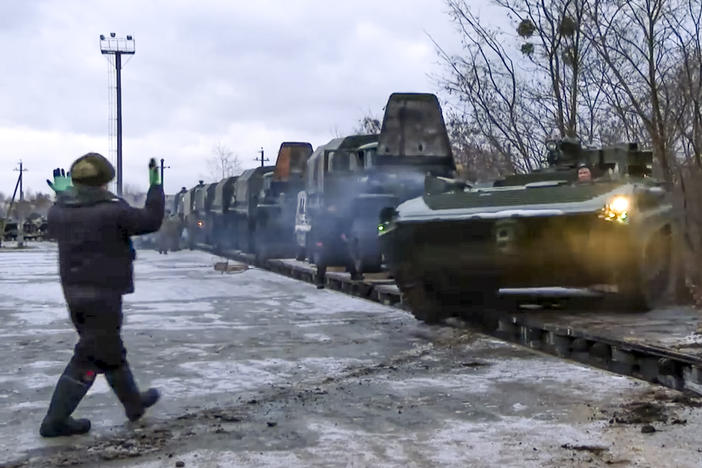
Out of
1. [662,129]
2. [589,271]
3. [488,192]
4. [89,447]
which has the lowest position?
[89,447]

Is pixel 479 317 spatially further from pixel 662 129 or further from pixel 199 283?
pixel 199 283

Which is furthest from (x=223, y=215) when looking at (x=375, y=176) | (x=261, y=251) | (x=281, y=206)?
(x=375, y=176)

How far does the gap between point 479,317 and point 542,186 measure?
76.0 inches

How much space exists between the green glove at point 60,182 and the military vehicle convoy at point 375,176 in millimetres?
8359

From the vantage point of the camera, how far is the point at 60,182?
6027mm

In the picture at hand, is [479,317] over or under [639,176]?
under

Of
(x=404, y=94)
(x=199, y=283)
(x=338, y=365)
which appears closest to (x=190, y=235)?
(x=199, y=283)

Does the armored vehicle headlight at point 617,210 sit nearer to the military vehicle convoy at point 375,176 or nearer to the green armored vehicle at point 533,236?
the green armored vehicle at point 533,236

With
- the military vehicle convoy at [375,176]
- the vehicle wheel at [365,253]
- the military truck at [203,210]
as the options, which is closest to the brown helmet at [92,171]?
the military vehicle convoy at [375,176]

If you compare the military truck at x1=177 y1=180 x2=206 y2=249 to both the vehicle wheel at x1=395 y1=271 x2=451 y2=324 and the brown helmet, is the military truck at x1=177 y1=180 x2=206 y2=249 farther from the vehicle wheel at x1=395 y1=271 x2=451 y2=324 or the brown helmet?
the brown helmet

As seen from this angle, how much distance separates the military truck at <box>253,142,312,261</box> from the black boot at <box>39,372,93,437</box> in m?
18.5

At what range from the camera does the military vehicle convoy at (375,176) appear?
49.2 ft

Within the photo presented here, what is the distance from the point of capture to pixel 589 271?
31.0 ft

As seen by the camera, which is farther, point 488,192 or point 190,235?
point 190,235
